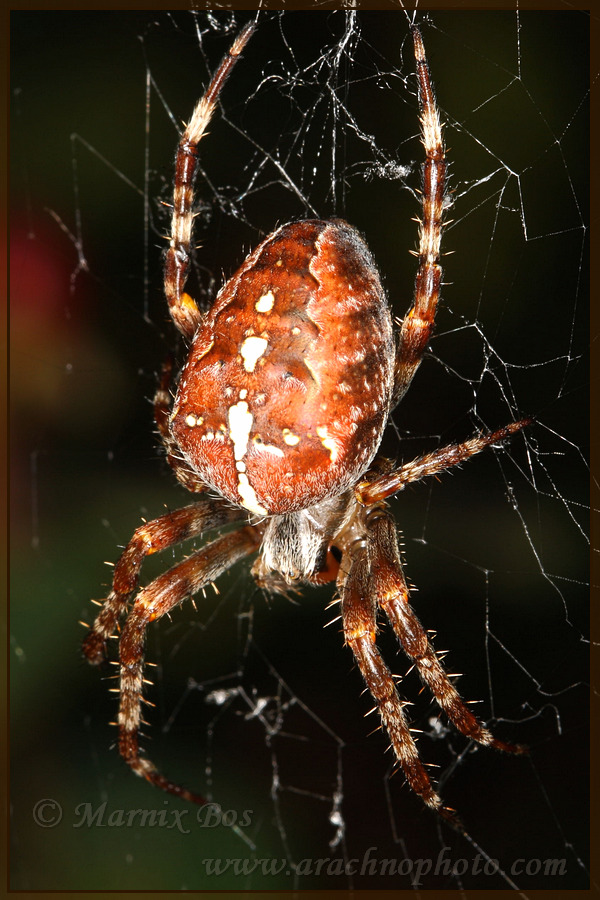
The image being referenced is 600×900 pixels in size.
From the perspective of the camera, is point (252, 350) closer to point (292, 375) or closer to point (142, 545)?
point (292, 375)

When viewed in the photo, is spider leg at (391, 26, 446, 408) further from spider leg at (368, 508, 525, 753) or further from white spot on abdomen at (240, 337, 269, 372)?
spider leg at (368, 508, 525, 753)

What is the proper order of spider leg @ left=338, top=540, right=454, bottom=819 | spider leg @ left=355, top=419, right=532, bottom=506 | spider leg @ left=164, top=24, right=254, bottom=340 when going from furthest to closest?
1. spider leg @ left=164, top=24, right=254, bottom=340
2. spider leg @ left=338, top=540, right=454, bottom=819
3. spider leg @ left=355, top=419, right=532, bottom=506

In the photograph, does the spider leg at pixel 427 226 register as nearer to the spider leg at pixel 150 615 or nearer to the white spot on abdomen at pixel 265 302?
A: the white spot on abdomen at pixel 265 302

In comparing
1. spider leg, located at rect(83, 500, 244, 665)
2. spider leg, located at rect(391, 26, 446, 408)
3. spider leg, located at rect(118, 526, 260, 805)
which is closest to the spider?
spider leg, located at rect(391, 26, 446, 408)

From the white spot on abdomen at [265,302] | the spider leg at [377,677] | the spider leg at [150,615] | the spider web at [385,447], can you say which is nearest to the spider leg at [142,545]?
the spider leg at [150,615]

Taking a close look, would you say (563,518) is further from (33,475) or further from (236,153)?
(33,475)

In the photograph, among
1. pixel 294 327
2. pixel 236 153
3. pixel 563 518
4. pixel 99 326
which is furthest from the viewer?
pixel 99 326

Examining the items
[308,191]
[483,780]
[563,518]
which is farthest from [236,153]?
[483,780]
